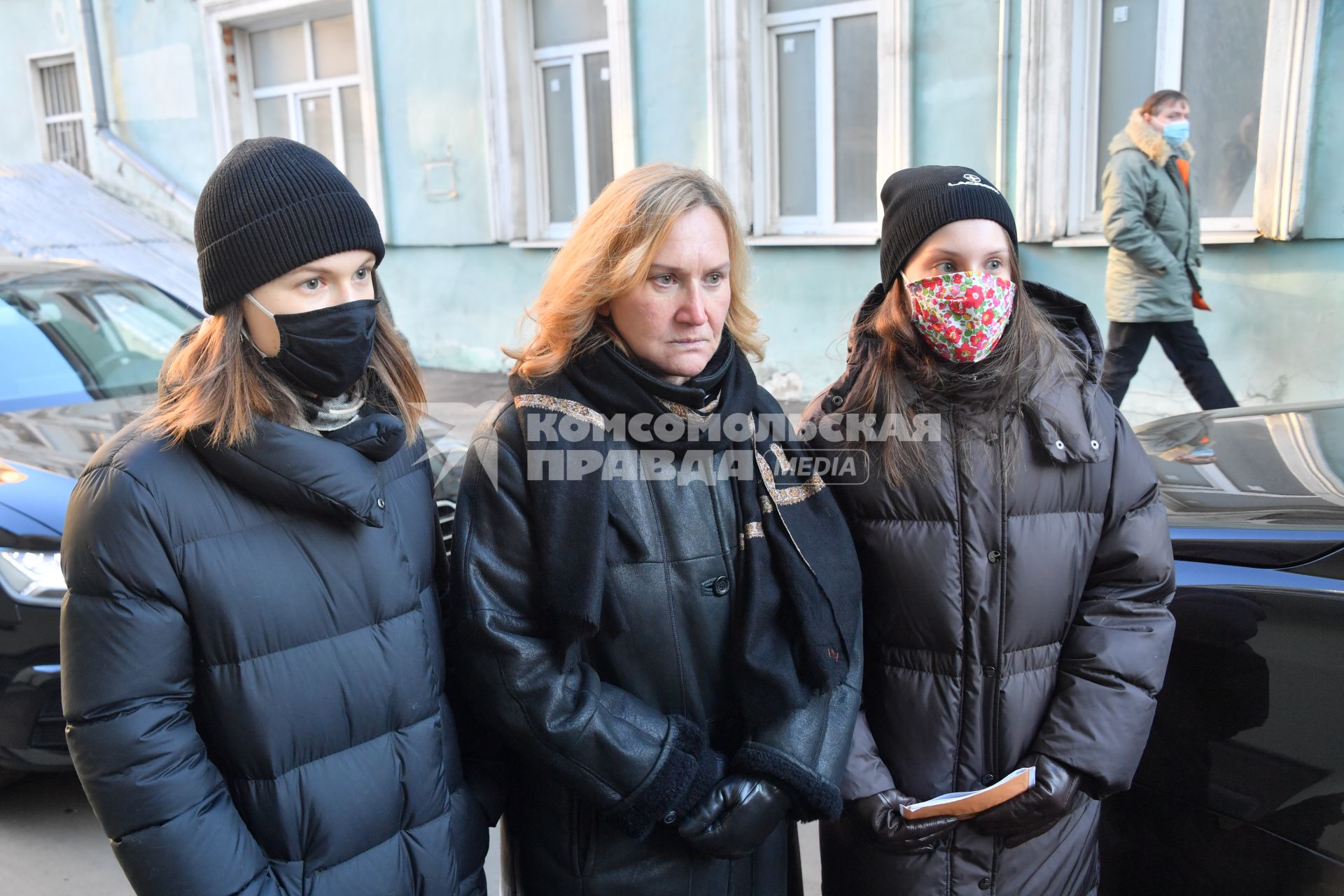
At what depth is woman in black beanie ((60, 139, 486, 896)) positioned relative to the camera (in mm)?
1493

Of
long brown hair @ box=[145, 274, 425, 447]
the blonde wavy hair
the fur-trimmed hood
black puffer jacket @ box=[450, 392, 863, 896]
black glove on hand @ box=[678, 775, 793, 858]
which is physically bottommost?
black glove on hand @ box=[678, 775, 793, 858]

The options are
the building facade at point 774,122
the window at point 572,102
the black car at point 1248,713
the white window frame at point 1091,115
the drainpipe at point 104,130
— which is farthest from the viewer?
the drainpipe at point 104,130

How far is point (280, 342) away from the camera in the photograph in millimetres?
1688

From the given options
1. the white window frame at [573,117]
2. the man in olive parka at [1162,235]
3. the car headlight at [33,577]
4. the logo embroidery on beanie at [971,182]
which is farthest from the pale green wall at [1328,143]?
the car headlight at [33,577]

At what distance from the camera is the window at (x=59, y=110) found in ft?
47.4

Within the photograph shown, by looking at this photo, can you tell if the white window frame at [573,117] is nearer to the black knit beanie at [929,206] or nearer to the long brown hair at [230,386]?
the black knit beanie at [929,206]

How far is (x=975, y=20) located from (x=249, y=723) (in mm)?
7037

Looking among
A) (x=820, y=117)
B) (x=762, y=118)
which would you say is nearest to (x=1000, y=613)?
(x=820, y=117)

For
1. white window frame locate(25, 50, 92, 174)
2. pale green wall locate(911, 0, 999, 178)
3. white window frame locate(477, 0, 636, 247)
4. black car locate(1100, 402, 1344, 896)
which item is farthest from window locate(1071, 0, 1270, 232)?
white window frame locate(25, 50, 92, 174)

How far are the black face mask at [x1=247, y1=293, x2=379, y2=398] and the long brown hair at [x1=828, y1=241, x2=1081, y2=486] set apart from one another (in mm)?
908

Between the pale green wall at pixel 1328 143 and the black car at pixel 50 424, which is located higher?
the pale green wall at pixel 1328 143

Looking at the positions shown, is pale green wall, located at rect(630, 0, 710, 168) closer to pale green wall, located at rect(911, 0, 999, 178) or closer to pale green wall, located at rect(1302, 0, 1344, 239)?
pale green wall, located at rect(911, 0, 999, 178)

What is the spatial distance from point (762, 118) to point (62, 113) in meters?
11.2

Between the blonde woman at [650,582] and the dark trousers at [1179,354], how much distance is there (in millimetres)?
4635
